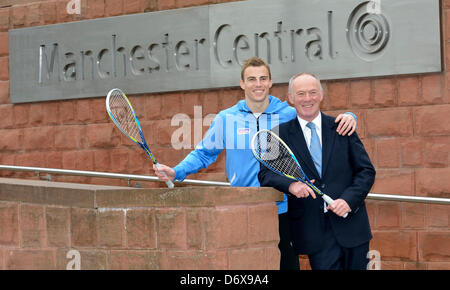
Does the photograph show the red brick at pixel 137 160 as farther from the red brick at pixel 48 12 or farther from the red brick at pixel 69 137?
the red brick at pixel 48 12

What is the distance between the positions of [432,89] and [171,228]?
3.60 m

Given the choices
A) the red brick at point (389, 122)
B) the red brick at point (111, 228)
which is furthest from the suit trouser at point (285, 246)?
the red brick at point (389, 122)

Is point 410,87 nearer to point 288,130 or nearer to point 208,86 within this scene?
point 208,86

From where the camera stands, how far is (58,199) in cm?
458

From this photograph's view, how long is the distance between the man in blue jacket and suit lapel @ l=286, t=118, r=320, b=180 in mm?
483

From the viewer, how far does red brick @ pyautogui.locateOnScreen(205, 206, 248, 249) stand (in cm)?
379

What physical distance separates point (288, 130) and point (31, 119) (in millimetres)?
5456

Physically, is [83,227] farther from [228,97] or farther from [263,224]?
[228,97]

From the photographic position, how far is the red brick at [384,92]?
6742mm

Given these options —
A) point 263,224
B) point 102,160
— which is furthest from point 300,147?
point 102,160

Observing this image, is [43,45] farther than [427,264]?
Yes

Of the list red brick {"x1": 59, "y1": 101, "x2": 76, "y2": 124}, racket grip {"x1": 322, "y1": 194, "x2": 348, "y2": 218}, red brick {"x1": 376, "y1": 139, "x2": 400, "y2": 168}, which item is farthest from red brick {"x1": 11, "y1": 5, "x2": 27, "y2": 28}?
racket grip {"x1": 322, "y1": 194, "x2": 348, "y2": 218}
